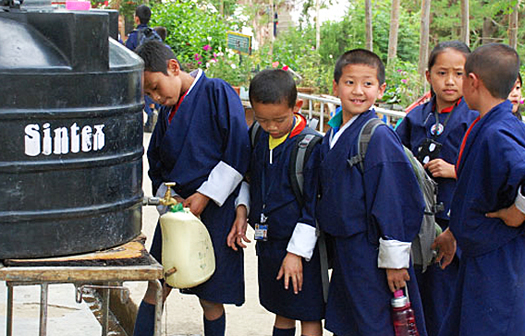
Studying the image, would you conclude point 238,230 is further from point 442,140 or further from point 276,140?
point 442,140

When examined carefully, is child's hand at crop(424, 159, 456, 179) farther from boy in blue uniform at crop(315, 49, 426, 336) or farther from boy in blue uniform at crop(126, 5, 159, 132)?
boy in blue uniform at crop(126, 5, 159, 132)

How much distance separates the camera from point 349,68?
3232mm

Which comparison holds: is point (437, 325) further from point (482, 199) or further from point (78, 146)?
point (78, 146)

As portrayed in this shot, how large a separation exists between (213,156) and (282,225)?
1.48 feet

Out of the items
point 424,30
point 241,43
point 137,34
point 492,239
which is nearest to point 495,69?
point 492,239

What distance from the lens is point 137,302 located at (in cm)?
464

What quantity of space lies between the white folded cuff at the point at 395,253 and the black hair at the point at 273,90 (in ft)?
2.32

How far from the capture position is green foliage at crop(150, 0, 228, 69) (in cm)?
1189

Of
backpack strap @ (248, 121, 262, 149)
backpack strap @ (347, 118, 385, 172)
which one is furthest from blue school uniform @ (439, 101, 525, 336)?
backpack strap @ (248, 121, 262, 149)

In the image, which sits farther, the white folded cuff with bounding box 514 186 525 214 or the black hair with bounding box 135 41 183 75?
the black hair with bounding box 135 41 183 75

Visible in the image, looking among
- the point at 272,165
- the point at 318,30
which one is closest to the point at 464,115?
the point at 272,165

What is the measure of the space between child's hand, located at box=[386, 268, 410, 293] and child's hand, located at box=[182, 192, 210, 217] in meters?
0.87

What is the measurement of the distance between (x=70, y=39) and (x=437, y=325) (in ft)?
7.07

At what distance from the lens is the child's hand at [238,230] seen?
11.6 ft
